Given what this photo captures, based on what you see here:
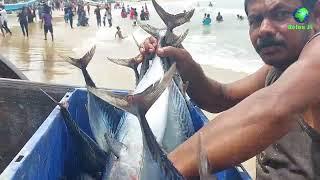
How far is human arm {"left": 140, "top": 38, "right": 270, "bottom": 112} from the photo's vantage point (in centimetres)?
326

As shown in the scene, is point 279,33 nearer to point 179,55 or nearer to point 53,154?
point 179,55

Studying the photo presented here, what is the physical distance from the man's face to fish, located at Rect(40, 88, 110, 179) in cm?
112

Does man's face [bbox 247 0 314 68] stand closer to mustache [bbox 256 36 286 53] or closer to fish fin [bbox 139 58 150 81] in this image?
mustache [bbox 256 36 286 53]

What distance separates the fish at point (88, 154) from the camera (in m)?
2.59

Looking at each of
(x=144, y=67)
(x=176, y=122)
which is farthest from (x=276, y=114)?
(x=144, y=67)

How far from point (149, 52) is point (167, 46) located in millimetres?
150

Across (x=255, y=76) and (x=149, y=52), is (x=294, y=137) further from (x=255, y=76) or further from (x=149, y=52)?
(x=149, y=52)

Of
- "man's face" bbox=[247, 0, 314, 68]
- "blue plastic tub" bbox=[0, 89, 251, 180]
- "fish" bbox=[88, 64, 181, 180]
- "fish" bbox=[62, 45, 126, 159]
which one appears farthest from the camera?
"fish" bbox=[62, 45, 126, 159]

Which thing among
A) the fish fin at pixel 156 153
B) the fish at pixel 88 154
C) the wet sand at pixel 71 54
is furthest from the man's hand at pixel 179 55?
the wet sand at pixel 71 54

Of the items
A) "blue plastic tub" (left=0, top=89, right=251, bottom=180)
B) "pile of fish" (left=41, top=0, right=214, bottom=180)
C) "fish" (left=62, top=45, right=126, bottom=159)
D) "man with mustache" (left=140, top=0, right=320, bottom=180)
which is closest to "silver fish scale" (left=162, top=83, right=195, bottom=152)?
"pile of fish" (left=41, top=0, right=214, bottom=180)

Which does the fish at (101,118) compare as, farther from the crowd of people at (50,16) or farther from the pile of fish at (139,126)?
the crowd of people at (50,16)

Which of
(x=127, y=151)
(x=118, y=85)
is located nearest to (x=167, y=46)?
(x=127, y=151)

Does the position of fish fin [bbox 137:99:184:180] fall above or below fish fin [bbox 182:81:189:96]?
above

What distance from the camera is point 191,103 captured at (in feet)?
10.6
